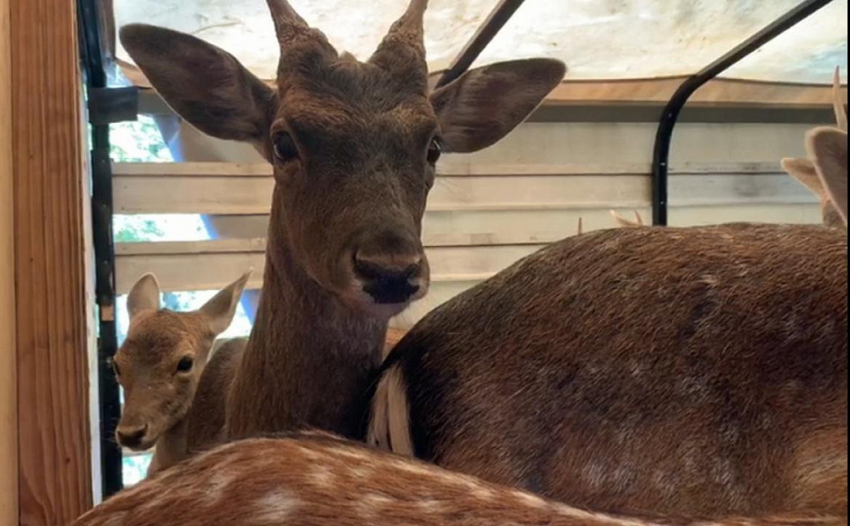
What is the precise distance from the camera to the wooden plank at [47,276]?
3.37 ft

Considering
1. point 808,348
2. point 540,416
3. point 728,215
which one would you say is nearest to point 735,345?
point 808,348

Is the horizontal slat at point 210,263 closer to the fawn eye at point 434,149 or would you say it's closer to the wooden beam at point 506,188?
the wooden beam at point 506,188

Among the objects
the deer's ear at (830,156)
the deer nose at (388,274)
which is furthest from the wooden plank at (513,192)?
the deer's ear at (830,156)

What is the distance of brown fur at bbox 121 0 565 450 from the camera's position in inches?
39.3

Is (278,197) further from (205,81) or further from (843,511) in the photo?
(843,511)

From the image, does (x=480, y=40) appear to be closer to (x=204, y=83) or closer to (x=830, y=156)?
(x=204, y=83)

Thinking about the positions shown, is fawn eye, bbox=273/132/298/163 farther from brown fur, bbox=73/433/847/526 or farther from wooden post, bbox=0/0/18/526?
brown fur, bbox=73/433/847/526

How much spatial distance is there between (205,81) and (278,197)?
199 mm

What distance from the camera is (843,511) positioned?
64 centimetres

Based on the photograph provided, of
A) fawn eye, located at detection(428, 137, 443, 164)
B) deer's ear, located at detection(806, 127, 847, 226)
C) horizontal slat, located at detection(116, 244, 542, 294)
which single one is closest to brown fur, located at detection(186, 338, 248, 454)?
horizontal slat, located at detection(116, 244, 542, 294)

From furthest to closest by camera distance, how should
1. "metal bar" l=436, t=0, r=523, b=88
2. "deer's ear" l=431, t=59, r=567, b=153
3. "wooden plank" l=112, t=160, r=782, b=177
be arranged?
1. "wooden plank" l=112, t=160, r=782, b=177
2. "metal bar" l=436, t=0, r=523, b=88
3. "deer's ear" l=431, t=59, r=567, b=153

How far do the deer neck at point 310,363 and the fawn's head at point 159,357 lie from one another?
574 millimetres

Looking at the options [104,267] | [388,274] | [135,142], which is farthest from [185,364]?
[388,274]

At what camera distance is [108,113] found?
174 centimetres
